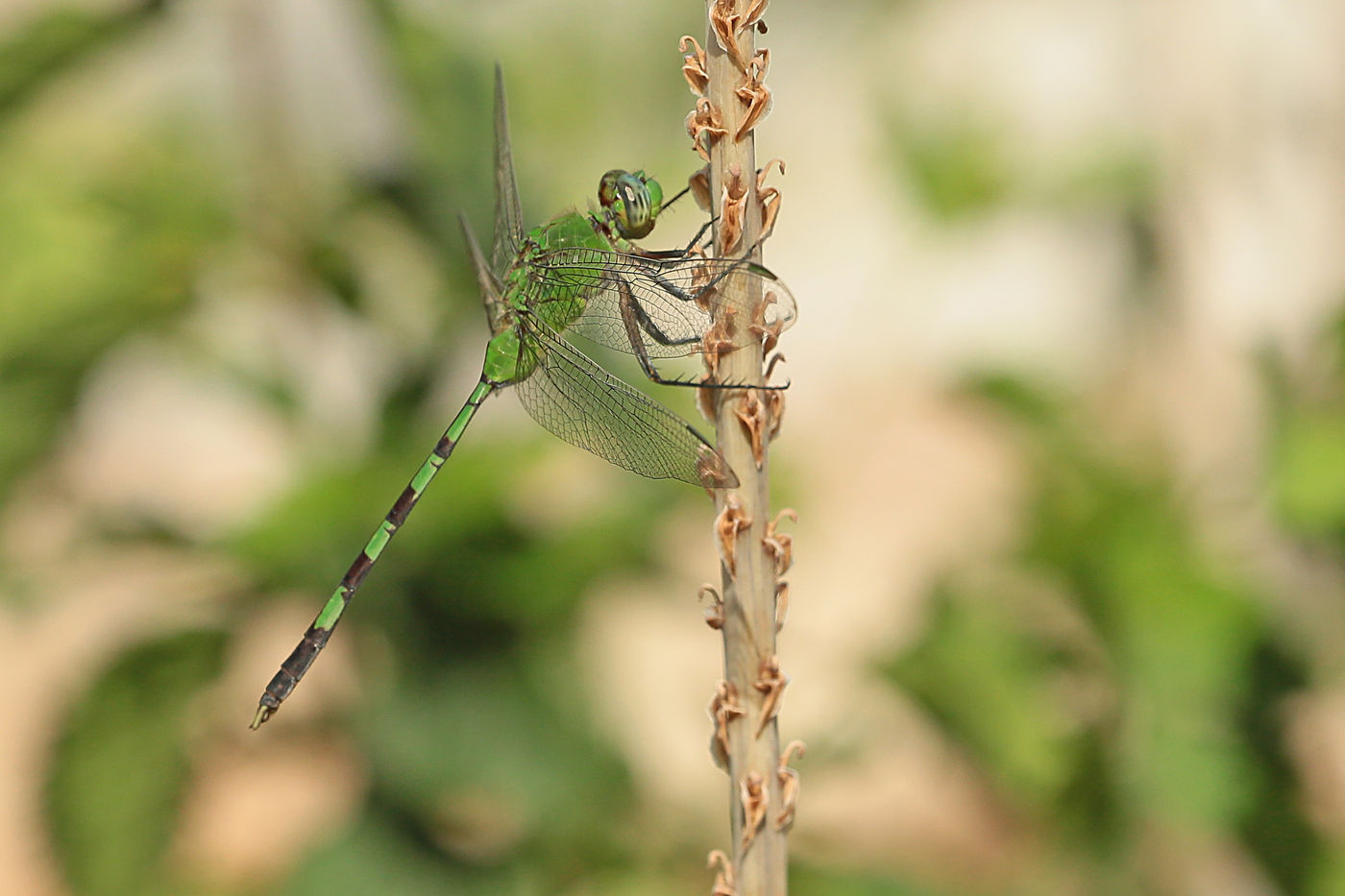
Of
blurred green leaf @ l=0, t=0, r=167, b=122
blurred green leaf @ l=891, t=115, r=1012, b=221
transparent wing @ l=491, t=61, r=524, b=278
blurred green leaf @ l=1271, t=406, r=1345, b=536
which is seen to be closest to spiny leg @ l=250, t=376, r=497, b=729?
transparent wing @ l=491, t=61, r=524, b=278

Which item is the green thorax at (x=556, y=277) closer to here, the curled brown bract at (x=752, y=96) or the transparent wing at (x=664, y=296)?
the transparent wing at (x=664, y=296)

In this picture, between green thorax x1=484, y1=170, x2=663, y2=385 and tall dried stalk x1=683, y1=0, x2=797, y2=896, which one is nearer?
tall dried stalk x1=683, y1=0, x2=797, y2=896

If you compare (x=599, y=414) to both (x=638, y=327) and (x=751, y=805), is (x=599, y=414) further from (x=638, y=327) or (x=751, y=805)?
(x=751, y=805)

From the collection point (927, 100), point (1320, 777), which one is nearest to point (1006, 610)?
point (1320, 777)

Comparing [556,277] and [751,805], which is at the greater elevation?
[556,277]

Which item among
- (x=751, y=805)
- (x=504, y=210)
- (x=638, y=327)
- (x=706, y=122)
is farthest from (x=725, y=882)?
(x=504, y=210)

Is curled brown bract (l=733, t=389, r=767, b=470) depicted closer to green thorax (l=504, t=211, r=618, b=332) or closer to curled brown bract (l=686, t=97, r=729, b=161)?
curled brown bract (l=686, t=97, r=729, b=161)
